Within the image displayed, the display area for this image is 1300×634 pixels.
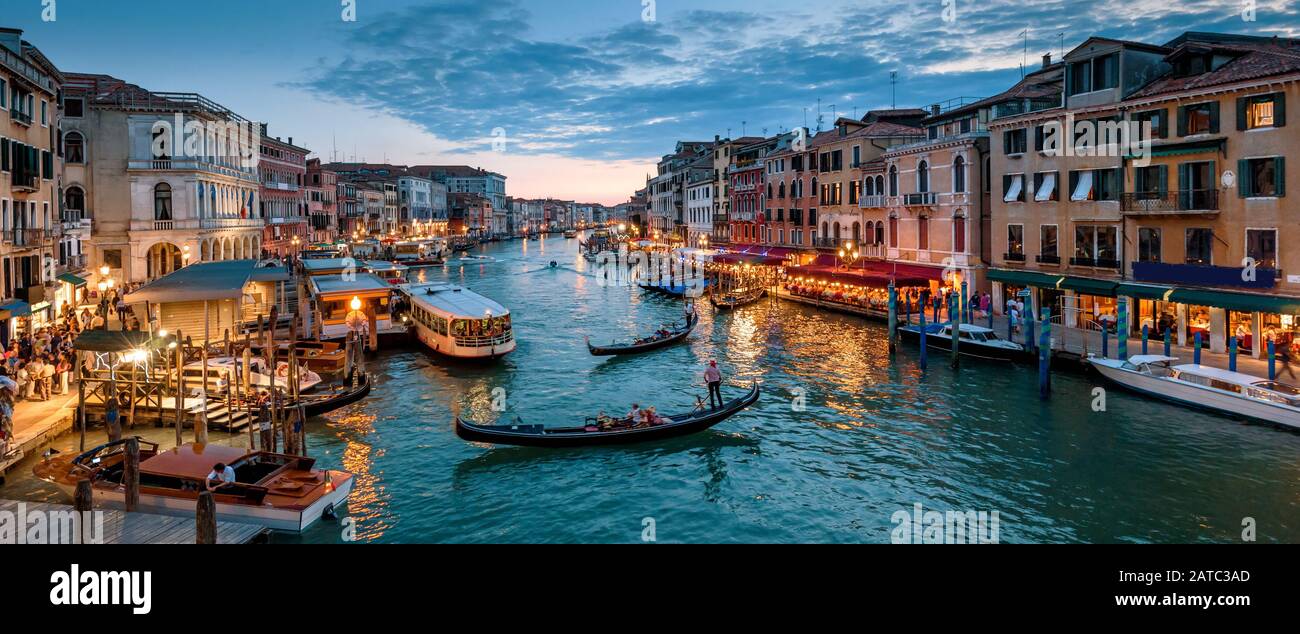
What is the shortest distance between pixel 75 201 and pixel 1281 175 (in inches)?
2008

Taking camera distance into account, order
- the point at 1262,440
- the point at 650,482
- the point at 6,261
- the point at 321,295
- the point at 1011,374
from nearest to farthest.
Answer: the point at 650,482
the point at 1262,440
the point at 6,261
the point at 1011,374
the point at 321,295

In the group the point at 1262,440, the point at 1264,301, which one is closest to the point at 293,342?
the point at 1262,440

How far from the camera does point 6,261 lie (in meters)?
24.8

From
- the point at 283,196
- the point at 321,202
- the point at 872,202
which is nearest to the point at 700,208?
the point at 321,202

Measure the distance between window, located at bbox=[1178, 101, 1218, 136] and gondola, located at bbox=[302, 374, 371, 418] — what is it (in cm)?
2756

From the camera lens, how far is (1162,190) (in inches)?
1085

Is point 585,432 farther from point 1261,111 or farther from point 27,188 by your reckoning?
point 1261,111

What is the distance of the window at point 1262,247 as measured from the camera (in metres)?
24.2

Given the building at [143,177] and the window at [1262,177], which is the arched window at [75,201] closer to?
the building at [143,177]
